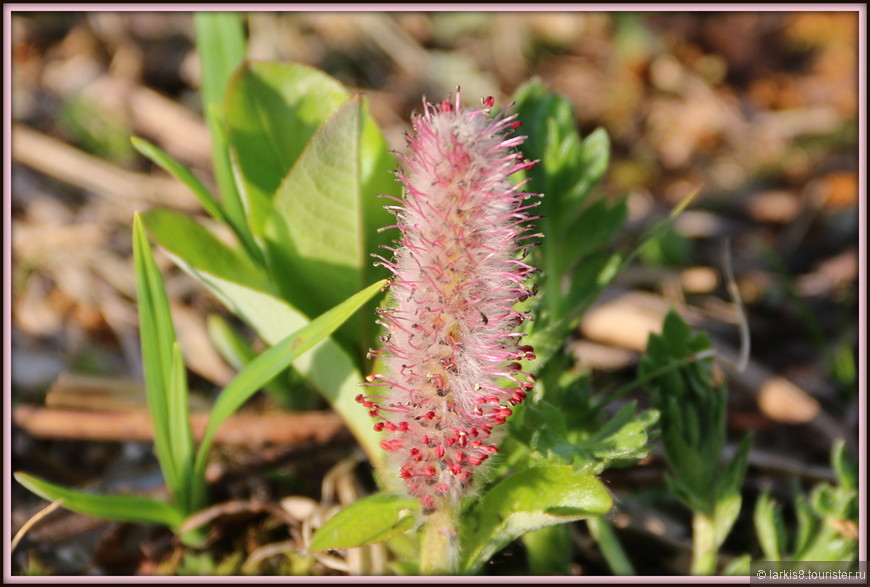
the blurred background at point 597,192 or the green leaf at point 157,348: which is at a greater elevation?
the blurred background at point 597,192

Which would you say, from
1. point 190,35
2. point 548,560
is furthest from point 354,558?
point 190,35

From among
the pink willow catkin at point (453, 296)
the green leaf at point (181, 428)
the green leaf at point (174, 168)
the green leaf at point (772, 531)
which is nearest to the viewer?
the pink willow catkin at point (453, 296)

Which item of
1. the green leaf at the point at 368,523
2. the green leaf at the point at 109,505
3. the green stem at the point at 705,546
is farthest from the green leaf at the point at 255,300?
the green stem at the point at 705,546

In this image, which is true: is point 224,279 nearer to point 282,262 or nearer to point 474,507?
point 282,262

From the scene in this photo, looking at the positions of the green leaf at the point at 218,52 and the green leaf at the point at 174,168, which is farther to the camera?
the green leaf at the point at 218,52

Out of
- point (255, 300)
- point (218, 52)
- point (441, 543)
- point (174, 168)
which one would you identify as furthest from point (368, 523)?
point (218, 52)

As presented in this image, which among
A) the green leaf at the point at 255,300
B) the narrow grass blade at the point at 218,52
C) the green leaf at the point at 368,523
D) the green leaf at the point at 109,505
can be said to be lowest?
the green leaf at the point at 368,523

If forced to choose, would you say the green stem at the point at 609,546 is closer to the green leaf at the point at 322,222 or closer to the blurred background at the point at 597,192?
the blurred background at the point at 597,192
